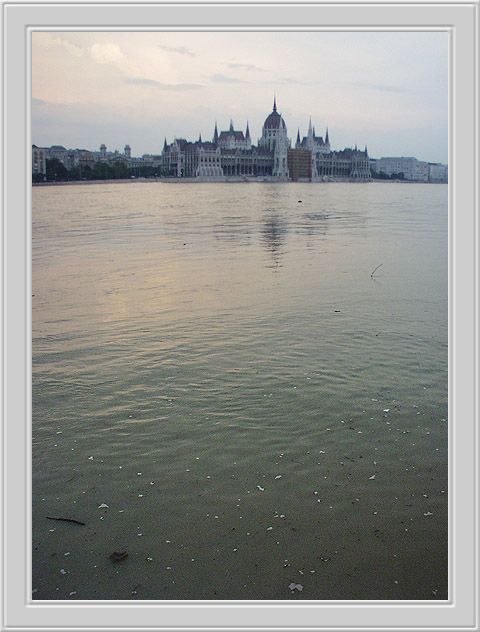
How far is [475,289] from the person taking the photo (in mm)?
2332

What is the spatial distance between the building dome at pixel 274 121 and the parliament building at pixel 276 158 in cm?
19

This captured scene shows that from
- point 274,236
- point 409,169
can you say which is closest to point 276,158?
point 409,169

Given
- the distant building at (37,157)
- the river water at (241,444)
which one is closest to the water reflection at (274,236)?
the river water at (241,444)

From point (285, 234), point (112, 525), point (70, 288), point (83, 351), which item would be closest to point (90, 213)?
point (285, 234)

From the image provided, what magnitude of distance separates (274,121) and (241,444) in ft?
404

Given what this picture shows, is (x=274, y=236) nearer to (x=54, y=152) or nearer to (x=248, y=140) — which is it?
(x=54, y=152)

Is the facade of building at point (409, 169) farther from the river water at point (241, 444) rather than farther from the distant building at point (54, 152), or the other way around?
the river water at point (241, 444)

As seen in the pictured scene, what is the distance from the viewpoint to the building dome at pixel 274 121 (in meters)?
117

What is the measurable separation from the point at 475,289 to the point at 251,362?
114 inches

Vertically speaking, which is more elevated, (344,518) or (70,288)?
(70,288)

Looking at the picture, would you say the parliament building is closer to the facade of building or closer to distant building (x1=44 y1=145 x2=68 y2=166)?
the facade of building

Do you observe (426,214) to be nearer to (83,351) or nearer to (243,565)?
(83,351)

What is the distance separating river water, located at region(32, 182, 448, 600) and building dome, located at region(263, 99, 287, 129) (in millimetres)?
114568

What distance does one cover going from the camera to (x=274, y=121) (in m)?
121
